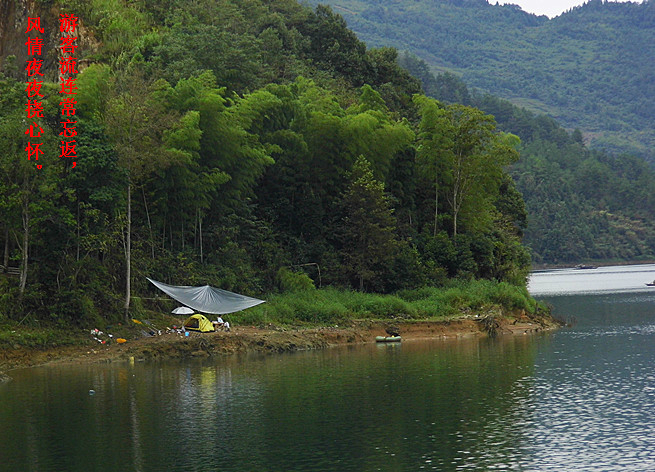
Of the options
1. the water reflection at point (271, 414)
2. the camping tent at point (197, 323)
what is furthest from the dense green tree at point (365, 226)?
the camping tent at point (197, 323)

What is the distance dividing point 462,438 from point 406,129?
26.3m

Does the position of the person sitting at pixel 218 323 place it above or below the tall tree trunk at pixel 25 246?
below

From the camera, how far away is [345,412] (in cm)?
2186

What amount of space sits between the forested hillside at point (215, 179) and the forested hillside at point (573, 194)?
256 feet

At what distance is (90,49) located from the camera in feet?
149

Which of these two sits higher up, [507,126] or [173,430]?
[507,126]

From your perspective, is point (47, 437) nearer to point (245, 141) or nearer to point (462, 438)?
point (462, 438)

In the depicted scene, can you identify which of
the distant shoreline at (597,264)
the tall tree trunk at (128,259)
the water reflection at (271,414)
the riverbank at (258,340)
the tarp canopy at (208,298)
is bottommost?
the distant shoreline at (597,264)

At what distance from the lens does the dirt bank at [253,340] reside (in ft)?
96.4

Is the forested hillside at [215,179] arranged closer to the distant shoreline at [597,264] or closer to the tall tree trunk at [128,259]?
the tall tree trunk at [128,259]

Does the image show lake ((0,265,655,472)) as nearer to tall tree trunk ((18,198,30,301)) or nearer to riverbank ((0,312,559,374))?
riverbank ((0,312,559,374))

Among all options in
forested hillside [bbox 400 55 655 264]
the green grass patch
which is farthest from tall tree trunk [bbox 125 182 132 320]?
forested hillside [bbox 400 55 655 264]

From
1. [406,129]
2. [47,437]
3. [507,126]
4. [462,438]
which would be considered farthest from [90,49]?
[507,126]

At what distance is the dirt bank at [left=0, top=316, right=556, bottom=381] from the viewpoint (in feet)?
96.4
